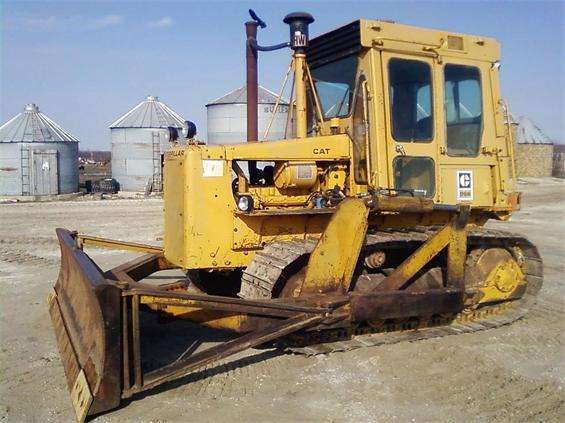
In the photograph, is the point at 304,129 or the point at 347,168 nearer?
the point at 347,168

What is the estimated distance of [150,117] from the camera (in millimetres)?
27391

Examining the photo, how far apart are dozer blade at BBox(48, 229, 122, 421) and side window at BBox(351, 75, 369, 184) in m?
2.77

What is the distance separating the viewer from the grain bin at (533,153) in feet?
123

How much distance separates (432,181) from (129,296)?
341cm

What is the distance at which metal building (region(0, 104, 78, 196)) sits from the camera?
24812 mm

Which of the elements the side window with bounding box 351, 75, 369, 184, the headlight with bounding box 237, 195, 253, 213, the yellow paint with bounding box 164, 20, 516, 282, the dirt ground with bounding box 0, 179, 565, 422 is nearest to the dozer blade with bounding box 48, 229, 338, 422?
the dirt ground with bounding box 0, 179, 565, 422

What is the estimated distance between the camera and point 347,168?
19.6ft

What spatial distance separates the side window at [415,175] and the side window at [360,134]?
1.05 feet

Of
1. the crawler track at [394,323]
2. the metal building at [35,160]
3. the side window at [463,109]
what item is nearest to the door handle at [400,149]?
the side window at [463,109]

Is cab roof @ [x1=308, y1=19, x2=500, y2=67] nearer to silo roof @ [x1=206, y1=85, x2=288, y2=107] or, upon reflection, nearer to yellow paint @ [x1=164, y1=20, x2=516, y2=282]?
yellow paint @ [x1=164, y1=20, x2=516, y2=282]

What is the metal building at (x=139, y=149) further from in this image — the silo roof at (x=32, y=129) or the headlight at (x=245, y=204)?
the headlight at (x=245, y=204)

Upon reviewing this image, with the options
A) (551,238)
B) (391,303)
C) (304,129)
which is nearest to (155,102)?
(551,238)

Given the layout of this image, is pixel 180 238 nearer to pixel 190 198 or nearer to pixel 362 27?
pixel 190 198

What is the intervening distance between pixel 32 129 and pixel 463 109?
23.8 meters
